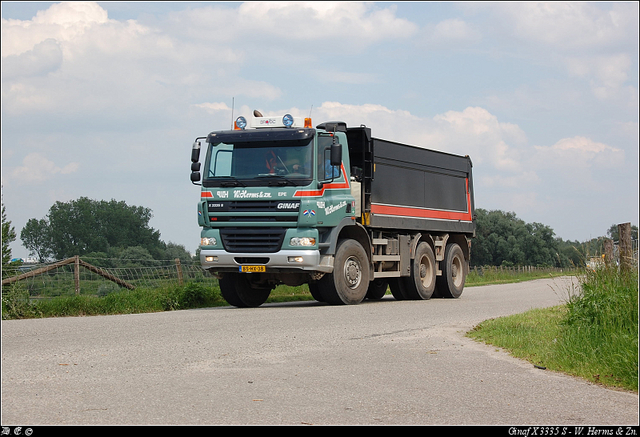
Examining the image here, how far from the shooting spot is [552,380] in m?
7.02

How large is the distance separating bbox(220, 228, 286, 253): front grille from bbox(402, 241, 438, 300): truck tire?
5.28 meters

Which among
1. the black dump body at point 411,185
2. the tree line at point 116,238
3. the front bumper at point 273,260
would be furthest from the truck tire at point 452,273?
the tree line at point 116,238

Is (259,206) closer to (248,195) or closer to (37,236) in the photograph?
(248,195)

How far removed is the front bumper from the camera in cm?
1471

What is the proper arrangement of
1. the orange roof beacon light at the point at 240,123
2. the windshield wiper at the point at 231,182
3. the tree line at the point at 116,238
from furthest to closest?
the tree line at the point at 116,238
the orange roof beacon light at the point at 240,123
the windshield wiper at the point at 231,182

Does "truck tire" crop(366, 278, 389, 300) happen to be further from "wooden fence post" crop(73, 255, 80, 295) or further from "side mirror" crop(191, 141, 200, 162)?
"wooden fence post" crop(73, 255, 80, 295)

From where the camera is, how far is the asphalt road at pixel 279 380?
5.41 meters

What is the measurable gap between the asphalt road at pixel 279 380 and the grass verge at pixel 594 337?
297 mm

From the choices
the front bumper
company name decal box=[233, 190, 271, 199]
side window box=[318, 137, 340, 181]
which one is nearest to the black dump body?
side window box=[318, 137, 340, 181]

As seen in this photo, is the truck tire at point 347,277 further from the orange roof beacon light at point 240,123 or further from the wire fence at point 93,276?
the wire fence at point 93,276

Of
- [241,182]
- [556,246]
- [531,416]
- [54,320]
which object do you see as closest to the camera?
[531,416]

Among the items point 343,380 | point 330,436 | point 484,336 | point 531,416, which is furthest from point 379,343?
point 330,436

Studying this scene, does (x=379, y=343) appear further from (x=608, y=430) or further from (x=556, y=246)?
(x=556, y=246)

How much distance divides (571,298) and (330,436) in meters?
5.70
